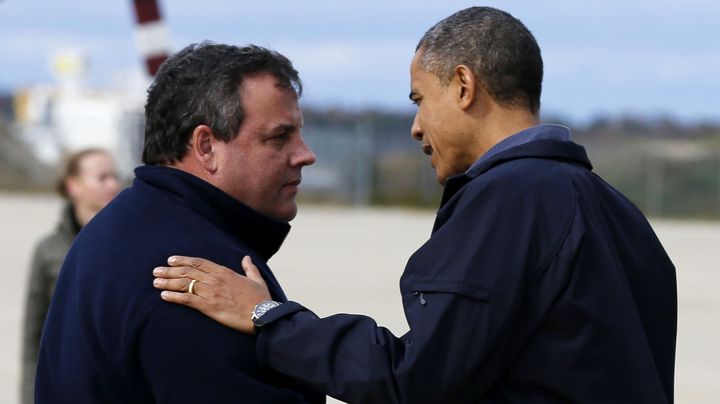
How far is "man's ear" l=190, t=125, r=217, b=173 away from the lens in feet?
9.93

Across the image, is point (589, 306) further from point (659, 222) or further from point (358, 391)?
point (659, 222)

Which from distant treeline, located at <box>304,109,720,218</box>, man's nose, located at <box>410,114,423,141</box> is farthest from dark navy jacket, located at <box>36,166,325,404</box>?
distant treeline, located at <box>304,109,720,218</box>

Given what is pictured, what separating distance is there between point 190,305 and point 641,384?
3.17 feet

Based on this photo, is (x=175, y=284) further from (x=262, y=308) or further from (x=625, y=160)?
(x=625, y=160)

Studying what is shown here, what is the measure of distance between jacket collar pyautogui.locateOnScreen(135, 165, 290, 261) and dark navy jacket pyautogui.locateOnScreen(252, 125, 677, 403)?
343 mm

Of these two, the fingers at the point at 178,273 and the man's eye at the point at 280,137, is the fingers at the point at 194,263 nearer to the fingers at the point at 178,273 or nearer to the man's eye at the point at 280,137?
the fingers at the point at 178,273

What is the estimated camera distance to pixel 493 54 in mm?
2896

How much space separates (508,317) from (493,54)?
2.03ft

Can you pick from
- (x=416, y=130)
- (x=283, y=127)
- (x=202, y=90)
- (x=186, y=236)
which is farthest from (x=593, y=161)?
(x=186, y=236)

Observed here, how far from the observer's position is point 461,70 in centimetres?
292

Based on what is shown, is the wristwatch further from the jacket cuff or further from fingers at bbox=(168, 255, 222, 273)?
fingers at bbox=(168, 255, 222, 273)

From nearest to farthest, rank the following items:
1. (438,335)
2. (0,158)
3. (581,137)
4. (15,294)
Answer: (438,335) → (15,294) → (581,137) → (0,158)

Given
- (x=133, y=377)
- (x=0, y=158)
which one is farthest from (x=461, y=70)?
(x=0, y=158)

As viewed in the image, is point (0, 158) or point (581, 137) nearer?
point (581, 137)
